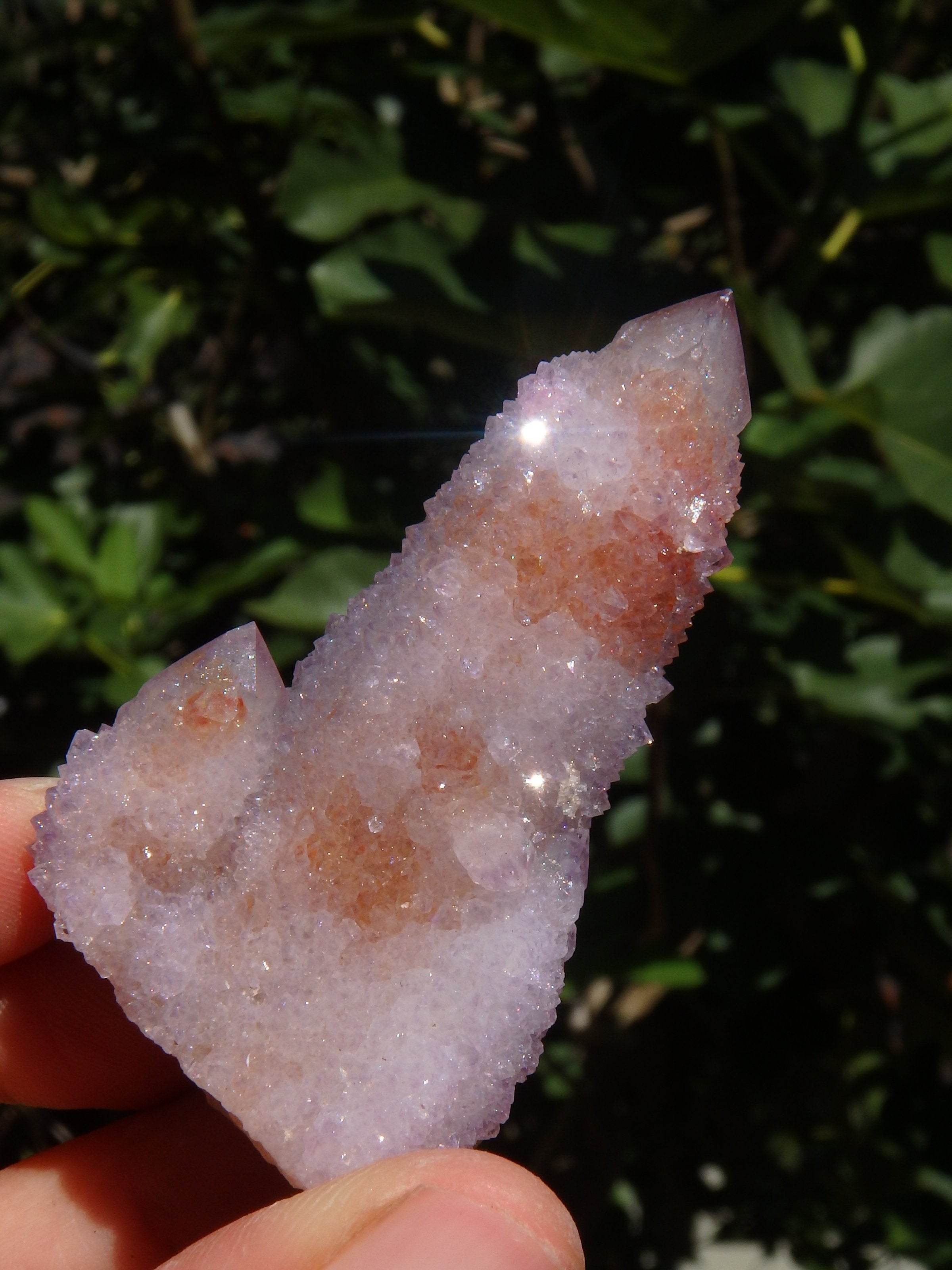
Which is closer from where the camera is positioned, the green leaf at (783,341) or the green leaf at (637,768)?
the green leaf at (783,341)

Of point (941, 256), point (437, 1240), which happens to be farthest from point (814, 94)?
point (437, 1240)

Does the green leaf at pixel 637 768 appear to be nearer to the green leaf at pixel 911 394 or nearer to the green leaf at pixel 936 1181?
the green leaf at pixel 911 394

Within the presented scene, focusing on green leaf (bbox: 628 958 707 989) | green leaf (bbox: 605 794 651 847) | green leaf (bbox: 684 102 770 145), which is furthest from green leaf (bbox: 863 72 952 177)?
green leaf (bbox: 628 958 707 989)

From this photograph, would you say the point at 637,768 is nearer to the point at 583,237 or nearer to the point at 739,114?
the point at 583,237

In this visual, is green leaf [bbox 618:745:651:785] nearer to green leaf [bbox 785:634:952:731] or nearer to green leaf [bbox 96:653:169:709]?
green leaf [bbox 785:634:952:731]

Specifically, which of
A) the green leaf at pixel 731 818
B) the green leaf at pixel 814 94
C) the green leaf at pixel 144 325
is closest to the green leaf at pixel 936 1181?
the green leaf at pixel 731 818
